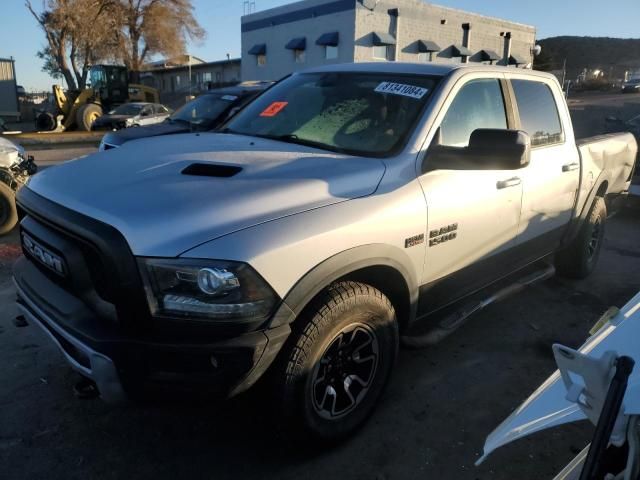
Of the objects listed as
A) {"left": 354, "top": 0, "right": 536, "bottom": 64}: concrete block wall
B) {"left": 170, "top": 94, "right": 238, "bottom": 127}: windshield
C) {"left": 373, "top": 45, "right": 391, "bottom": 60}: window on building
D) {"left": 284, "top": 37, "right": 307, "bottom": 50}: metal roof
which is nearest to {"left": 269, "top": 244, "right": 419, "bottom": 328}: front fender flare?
{"left": 170, "top": 94, "right": 238, "bottom": 127}: windshield

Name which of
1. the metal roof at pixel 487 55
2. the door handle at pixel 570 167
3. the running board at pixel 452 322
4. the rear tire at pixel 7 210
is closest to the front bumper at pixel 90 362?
the running board at pixel 452 322

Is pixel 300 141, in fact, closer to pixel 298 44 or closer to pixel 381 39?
pixel 381 39

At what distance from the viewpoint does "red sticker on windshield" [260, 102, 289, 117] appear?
3551 millimetres

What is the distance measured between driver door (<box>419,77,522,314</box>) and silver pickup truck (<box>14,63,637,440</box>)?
1cm

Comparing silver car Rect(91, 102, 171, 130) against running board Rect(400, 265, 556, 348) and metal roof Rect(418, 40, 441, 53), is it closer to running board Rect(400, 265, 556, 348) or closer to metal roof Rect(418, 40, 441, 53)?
metal roof Rect(418, 40, 441, 53)

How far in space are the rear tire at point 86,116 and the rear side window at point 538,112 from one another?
20.8 meters

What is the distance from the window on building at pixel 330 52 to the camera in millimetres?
29891

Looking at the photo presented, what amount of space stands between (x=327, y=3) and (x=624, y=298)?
2817 cm

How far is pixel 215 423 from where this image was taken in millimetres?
2941

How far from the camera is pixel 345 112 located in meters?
3.22

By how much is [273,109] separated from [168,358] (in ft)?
6.76

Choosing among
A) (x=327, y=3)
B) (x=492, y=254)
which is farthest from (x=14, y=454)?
(x=327, y=3)

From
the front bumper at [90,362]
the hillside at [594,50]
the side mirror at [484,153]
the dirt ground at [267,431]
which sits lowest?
the dirt ground at [267,431]

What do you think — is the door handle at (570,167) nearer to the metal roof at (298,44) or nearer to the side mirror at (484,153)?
the side mirror at (484,153)
